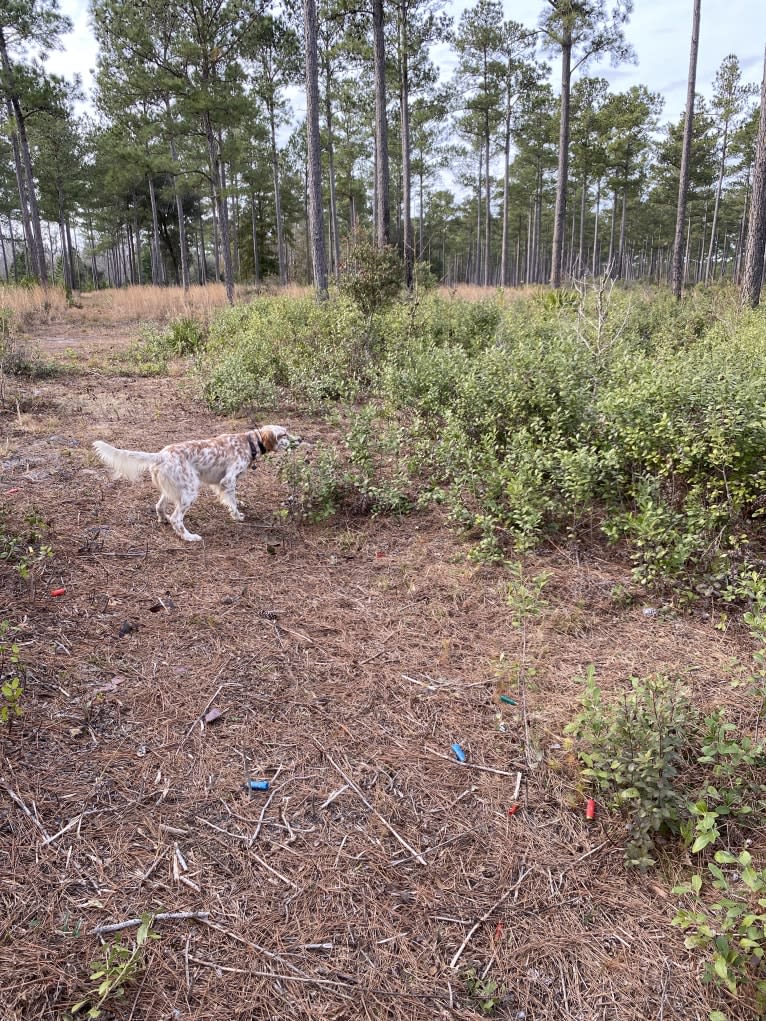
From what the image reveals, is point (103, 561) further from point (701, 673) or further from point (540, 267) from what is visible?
point (540, 267)

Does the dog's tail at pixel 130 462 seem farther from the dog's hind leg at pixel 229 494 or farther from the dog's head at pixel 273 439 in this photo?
the dog's head at pixel 273 439

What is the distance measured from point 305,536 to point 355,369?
500cm

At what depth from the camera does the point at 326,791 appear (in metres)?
2.40

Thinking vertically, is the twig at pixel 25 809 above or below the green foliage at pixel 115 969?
above

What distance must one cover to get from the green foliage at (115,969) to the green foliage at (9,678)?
118 centimetres

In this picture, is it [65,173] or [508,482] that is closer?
[508,482]

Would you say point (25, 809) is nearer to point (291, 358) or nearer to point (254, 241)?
point (291, 358)

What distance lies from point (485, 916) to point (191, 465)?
3.77 metres

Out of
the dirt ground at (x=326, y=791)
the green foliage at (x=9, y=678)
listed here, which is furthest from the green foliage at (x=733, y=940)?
the green foliage at (x=9, y=678)

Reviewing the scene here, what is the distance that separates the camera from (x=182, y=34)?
56.5ft

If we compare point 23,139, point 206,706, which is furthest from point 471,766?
point 23,139

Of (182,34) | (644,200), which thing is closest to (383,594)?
(182,34)

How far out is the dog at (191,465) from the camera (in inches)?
178

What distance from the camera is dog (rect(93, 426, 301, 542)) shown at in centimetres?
451
